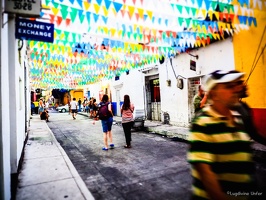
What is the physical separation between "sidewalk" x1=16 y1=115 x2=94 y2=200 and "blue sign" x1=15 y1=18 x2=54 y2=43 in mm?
2880

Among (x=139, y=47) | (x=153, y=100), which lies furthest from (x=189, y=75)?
(x=153, y=100)

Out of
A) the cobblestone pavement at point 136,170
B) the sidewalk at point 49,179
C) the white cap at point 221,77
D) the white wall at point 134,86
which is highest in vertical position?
the white wall at point 134,86

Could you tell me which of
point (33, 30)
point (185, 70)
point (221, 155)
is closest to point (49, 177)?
point (33, 30)

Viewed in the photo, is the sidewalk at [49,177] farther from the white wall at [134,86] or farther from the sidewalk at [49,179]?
the white wall at [134,86]

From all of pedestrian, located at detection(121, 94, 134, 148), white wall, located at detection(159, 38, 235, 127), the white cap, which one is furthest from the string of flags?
the white cap

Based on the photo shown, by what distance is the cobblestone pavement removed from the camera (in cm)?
372

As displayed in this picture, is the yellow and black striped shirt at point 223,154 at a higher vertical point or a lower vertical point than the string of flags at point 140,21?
lower

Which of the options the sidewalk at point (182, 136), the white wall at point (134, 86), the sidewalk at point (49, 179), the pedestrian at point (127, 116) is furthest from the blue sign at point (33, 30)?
the white wall at point (134, 86)

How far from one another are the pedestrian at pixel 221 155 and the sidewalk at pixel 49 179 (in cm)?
247

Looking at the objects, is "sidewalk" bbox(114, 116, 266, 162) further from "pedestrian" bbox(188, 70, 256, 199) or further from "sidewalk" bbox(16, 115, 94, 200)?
"sidewalk" bbox(16, 115, 94, 200)

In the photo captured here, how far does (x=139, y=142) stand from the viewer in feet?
26.6

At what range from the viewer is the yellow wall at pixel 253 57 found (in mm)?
6758

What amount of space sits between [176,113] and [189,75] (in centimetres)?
246

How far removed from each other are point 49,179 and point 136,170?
202 centimetres
